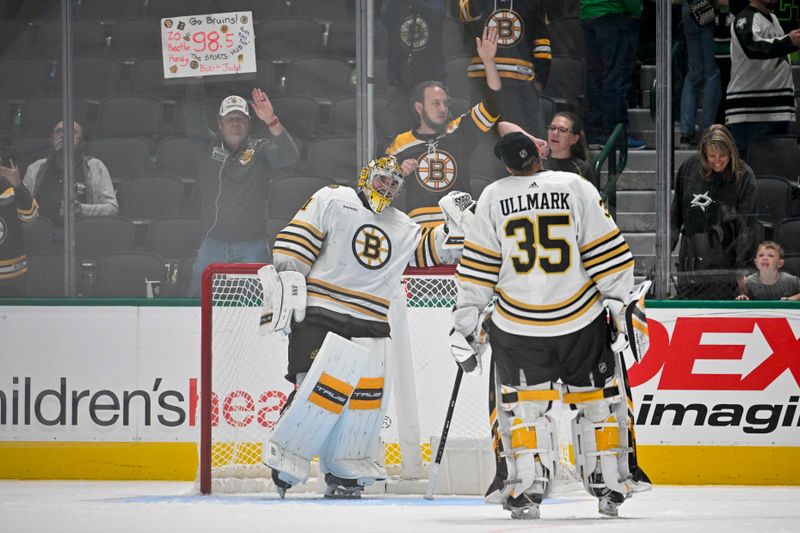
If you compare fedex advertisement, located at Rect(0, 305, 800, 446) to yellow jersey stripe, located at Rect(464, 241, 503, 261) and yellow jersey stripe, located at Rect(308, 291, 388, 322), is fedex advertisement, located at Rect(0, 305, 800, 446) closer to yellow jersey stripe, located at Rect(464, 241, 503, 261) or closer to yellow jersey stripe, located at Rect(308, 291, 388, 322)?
yellow jersey stripe, located at Rect(308, 291, 388, 322)

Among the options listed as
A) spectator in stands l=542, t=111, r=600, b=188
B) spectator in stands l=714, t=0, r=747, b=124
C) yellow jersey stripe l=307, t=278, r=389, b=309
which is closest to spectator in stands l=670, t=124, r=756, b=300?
spectator in stands l=714, t=0, r=747, b=124

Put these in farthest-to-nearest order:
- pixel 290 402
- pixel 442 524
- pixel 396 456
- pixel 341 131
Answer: pixel 341 131 → pixel 396 456 → pixel 290 402 → pixel 442 524

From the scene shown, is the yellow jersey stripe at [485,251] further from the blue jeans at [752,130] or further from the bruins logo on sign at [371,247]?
the blue jeans at [752,130]

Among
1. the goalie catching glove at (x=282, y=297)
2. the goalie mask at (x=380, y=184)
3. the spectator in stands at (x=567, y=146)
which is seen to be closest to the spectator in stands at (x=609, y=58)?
the spectator in stands at (x=567, y=146)

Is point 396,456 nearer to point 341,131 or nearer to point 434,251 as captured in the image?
point 434,251

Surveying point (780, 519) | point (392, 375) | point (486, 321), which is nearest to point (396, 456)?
point (392, 375)

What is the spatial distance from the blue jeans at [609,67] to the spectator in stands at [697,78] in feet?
0.84

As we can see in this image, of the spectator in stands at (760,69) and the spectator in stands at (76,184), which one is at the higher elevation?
the spectator in stands at (760,69)

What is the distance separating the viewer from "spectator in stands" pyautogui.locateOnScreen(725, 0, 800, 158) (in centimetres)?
682

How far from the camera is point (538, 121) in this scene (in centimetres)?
680

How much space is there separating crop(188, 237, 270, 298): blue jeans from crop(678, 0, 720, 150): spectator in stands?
2.01 metres

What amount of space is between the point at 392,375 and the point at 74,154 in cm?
205

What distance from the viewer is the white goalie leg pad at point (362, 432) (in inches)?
229

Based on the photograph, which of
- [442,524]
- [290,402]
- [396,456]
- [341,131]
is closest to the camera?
[442,524]
